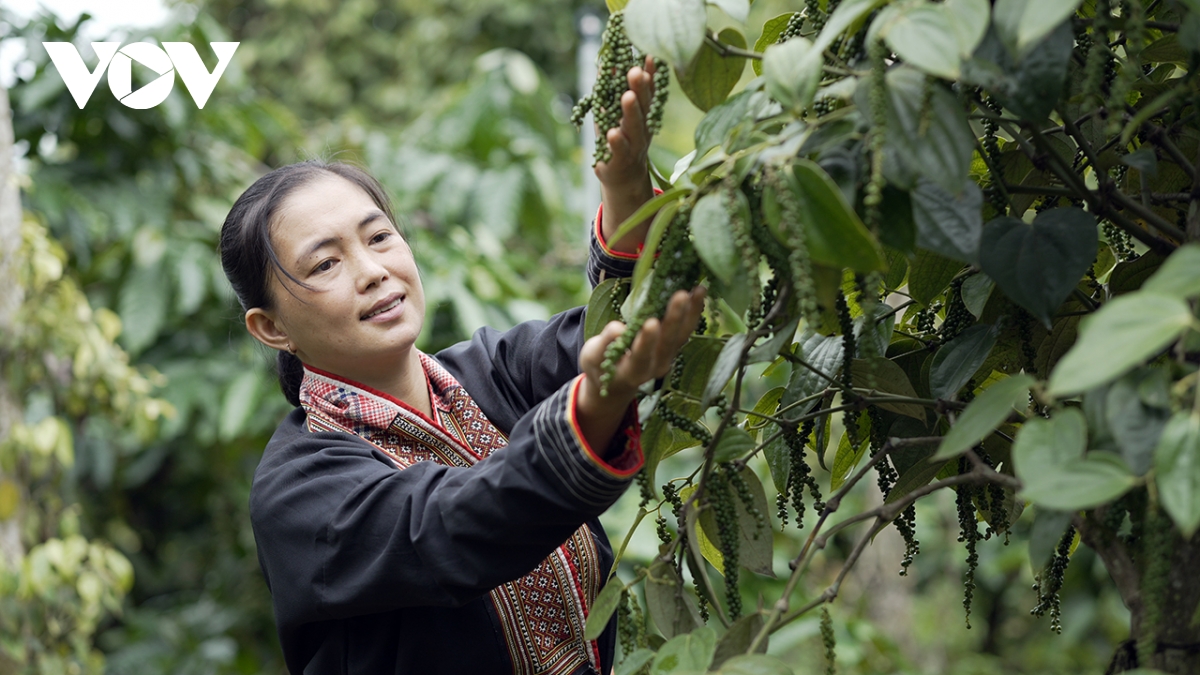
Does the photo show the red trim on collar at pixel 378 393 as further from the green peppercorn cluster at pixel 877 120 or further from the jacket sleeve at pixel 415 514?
the green peppercorn cluster at pixel 877 120

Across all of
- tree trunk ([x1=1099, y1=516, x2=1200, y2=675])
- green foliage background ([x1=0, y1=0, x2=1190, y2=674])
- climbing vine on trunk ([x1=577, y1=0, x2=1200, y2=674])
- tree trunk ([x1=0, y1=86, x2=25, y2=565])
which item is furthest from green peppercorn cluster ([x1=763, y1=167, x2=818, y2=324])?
tree trunk ([x1=0, y1=86, x2=25, y2=565])

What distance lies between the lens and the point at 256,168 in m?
2.96

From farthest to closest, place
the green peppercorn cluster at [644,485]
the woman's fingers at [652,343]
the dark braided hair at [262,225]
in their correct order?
1. the dark braided hair at [262,225]
2. the green peppercorn cluster at [644,485]
3. the woman's fingers at [652,343]

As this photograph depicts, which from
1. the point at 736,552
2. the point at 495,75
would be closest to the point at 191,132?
the point at 495,75

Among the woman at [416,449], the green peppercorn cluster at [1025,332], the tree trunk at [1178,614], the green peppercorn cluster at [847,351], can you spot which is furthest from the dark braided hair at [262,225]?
the tree trunk at [1178,614]

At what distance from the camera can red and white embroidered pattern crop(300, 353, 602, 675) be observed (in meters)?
0.93

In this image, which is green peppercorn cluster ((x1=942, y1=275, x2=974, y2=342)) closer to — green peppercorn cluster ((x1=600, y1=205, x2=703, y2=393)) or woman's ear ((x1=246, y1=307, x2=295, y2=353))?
green peppercorn cluster ((x1=600, y1=205, x2=703, y2=393))

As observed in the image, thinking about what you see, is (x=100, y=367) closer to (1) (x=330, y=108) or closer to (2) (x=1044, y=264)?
(2) (x=1044, y=264)

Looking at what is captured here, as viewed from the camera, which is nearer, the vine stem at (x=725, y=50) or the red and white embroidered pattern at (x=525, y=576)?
the vine stem at (x=725, y=50)

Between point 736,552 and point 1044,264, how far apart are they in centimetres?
25

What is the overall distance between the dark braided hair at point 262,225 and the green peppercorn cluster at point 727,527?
438mm

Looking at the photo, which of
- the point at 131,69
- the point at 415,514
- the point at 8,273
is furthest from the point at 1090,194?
the point at 131,69

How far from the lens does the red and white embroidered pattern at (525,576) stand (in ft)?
3.06

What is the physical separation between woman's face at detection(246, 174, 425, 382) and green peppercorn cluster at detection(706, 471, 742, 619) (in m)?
0.36
